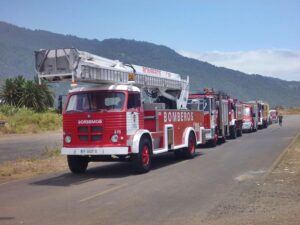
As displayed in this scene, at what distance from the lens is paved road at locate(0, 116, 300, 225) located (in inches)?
379

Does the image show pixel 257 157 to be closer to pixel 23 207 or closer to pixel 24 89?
pixel 23 207

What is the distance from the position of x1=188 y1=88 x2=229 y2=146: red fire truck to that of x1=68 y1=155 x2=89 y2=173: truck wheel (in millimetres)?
8210

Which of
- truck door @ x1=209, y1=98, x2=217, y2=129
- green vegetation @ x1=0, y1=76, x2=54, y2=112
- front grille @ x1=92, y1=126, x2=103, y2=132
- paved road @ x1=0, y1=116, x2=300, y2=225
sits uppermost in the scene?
green vegetation @ x1=0, y1=76, x2=54, y2=112

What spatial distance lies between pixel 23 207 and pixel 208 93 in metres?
18.2

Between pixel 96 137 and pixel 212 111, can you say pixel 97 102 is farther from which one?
pixel 212 111

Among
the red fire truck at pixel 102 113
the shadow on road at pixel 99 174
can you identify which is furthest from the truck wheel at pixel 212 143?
the red fire truck at pixel 102 113

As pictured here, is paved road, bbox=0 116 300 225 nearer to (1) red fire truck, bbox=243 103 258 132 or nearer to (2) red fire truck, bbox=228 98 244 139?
(2) red fire truck, bbox=228 98 244 139

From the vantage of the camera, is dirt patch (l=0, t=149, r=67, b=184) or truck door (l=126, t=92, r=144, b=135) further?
dirt patch (l=0, t=149, r=67, b=184)

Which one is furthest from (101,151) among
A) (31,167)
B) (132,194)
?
(31,167)

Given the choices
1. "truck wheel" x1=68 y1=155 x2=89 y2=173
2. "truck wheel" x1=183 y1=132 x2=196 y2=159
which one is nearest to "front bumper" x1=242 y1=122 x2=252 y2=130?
"truck wheel" x1=183 y1=132 x2=196 y2=159

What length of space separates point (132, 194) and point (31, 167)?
297 inches

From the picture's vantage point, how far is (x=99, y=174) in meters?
16.6

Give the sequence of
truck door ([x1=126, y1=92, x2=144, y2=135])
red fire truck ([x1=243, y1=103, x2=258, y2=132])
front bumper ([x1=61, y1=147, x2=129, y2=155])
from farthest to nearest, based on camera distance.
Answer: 1. red fire truck ([x1=243, y1=103, x2=258, y2=132])
2. truck door ([x1=126, y1=92, x2=144, y2=135])
3. front bumper ([x1=61, y1=147, x2=129, y2=155])

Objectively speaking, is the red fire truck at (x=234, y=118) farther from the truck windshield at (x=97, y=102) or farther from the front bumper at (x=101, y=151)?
the front bumper at (x=101, y=151)
